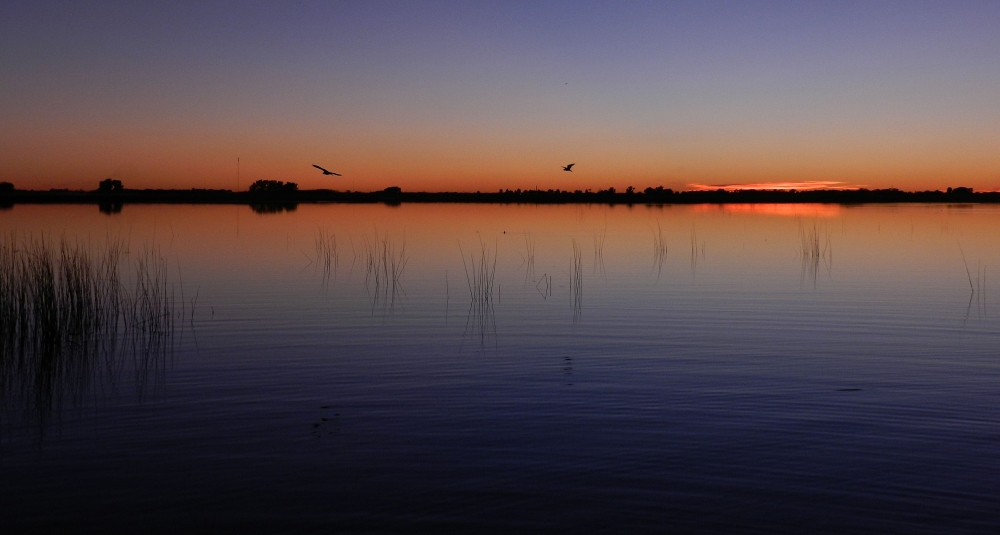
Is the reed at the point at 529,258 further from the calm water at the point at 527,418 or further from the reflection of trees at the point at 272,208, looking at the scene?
the reflection of trees at the point at 272,208

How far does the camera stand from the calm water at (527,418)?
5.30 m

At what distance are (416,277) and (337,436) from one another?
41.1ft

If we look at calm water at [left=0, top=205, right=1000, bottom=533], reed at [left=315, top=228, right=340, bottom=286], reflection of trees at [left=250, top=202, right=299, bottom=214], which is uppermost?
reflection of trees at [left=250, top=202, right=299, bottom=214]

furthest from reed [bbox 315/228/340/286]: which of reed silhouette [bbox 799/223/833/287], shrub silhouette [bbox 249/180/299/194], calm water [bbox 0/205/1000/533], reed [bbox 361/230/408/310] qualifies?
shrub silhouette [bbox 249/180/299/194]

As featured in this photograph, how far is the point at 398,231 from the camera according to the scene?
36938 mm

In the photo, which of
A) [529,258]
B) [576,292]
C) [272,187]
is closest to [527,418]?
[576,292]

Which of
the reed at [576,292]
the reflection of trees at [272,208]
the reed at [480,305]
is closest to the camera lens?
the reed at [480,305]

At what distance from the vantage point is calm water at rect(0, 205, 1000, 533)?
5.30 meters

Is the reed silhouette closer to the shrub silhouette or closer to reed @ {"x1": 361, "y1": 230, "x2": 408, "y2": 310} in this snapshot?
reed @ {"x1": 361, "y1": 230, "x2": 408, "y2": 310}

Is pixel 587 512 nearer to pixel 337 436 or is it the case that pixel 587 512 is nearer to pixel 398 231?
pixel 337 436

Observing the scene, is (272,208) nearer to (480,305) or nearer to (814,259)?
(814,259)

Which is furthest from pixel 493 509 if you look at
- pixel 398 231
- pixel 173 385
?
pixel 398 231

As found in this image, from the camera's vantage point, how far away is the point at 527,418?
289 inches

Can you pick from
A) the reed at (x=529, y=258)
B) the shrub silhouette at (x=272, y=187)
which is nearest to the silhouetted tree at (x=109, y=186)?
the shrub silhouette at (x=272, y=187)
